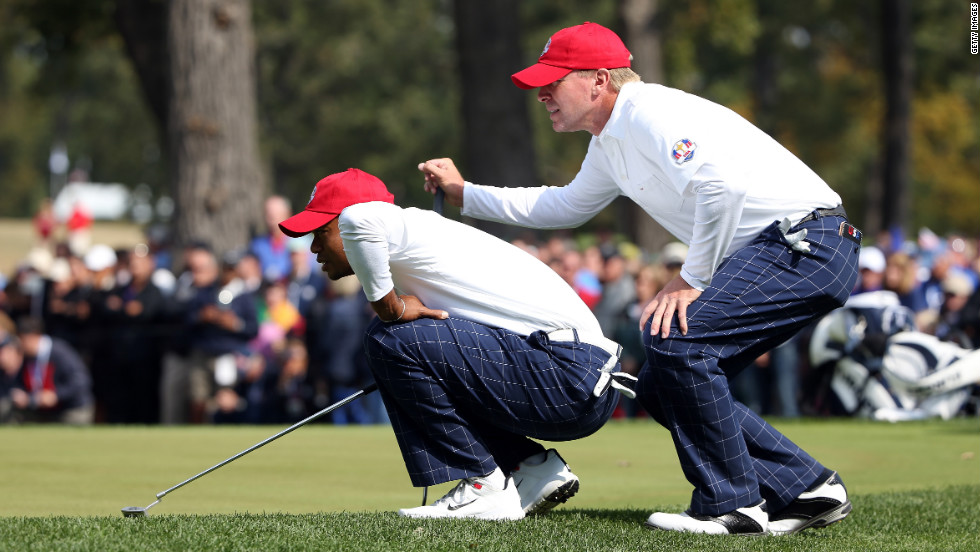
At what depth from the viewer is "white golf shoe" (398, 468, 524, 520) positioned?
4.96 meters

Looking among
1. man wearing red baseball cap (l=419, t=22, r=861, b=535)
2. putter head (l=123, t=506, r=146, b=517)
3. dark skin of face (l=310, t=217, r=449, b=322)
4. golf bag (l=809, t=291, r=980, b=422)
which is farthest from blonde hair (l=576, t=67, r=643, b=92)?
golf bag (l=809, t=291, r=980, b=422)

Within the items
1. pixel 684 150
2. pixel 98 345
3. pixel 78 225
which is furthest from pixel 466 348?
pixel 78 225

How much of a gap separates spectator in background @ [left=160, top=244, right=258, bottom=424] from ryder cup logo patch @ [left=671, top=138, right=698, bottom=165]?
846 centimetres

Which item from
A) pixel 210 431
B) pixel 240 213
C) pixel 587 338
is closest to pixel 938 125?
pixel 240 213

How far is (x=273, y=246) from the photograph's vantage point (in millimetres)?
13773

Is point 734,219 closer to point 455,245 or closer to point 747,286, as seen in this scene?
point 747,286

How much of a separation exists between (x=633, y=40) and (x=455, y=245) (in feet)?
50.2

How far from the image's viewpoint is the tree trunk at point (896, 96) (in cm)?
2498

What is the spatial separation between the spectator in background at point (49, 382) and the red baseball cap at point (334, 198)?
8.21 meters

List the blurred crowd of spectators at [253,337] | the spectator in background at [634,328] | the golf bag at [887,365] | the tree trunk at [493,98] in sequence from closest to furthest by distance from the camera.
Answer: the golf bag at [887,365], the blurred crowd of spectators at [253,337], the spectator in background at [634,328], the tree trunk at [493,98]

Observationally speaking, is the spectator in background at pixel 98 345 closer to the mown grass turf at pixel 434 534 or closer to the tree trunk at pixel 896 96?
the mown grass turf at pixel 434 534

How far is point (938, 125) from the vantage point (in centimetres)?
Result: 4106

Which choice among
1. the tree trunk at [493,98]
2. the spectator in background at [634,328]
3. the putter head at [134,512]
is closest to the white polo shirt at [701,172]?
the putter head at [134,512]

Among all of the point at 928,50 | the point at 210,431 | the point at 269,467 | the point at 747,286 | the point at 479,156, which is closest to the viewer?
the point at 747,286
